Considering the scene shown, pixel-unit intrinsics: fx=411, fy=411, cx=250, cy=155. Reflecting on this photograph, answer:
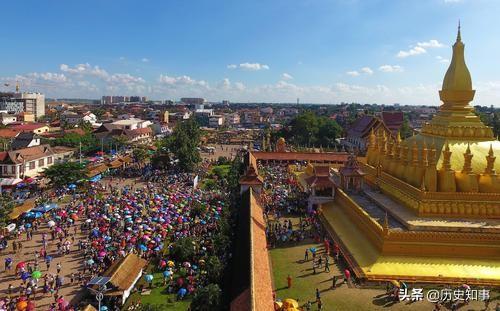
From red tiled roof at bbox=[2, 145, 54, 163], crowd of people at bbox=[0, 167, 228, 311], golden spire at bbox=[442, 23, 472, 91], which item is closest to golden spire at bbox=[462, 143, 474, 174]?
golden spire at bbox=[442, 23, 472, 91]

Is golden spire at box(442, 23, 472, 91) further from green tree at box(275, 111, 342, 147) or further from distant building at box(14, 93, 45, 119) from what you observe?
distant building at box(14, 93, 45, 119)

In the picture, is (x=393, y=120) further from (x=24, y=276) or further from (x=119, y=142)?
(x=24, y=276)

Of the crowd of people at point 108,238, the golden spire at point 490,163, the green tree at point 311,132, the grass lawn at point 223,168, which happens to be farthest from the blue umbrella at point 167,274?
the green tree at point 311,132

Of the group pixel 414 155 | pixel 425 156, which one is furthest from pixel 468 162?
pixel 414 155

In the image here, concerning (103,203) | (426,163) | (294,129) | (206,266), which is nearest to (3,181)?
(103,203)

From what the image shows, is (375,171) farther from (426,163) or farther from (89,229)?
(89,229)
